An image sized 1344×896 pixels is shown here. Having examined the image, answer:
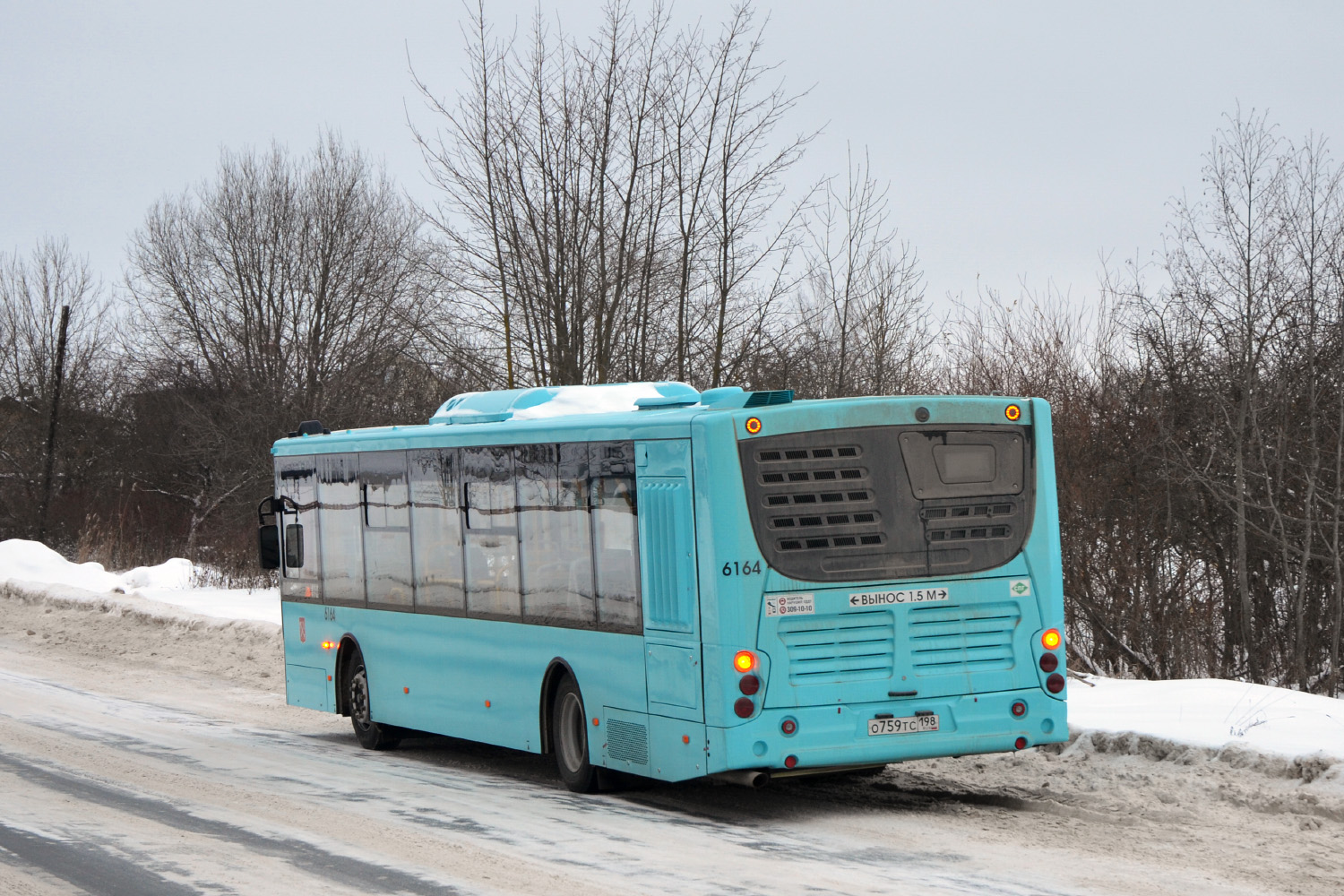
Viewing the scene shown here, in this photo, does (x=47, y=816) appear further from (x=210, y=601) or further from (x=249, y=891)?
(x=210, y=601)

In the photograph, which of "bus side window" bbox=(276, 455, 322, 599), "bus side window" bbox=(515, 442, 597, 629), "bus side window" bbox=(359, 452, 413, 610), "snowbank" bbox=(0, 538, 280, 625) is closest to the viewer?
"bus side window" bbox=(515, 442, 597, 629)

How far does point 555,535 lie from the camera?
35.2 ft

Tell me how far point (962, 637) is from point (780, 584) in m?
1.26

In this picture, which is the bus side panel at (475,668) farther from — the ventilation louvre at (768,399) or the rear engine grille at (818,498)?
the ventilation louvre at (768,399)

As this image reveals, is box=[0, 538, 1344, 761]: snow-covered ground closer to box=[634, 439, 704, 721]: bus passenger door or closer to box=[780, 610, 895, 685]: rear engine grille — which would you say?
box=[780, 610, 895, 685]: rear engine grille

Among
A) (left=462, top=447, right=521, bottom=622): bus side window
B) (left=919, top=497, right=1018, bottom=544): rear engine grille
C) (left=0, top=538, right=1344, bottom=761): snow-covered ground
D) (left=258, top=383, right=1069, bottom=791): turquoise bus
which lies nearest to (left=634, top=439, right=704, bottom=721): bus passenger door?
(left=258, top=383, right=1069, bottom=791): turquoise bus

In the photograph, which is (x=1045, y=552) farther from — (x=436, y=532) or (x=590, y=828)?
(x=436, y=532)

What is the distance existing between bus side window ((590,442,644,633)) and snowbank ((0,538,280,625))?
14.2 metres

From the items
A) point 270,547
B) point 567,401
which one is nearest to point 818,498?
point 567,401

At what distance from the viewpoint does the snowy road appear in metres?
7.45

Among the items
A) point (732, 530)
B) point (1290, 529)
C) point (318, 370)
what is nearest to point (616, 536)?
point (732, 530)

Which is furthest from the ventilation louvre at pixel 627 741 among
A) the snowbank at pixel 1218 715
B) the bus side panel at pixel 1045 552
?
the snowbank at pixel 1218 715

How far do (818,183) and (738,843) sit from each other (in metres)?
15.0

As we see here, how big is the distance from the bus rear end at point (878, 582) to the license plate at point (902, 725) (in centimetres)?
1
